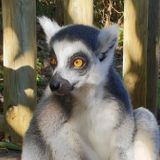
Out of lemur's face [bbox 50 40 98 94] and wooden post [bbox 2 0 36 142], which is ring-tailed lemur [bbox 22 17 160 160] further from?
wooden post [bbox 2 0 36 142]

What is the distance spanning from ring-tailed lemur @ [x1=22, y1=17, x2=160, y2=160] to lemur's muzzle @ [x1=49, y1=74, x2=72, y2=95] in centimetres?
4

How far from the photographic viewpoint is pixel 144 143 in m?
4.58

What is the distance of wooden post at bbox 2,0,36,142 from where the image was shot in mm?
5367

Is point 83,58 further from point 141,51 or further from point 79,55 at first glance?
point 141,51

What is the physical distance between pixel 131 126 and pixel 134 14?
8.00ft

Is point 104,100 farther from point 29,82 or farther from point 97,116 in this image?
point 29,82

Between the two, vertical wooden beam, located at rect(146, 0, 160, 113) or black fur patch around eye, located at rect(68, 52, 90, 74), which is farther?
vertical wooden beam, located at rect(146, 0, 160, 113)

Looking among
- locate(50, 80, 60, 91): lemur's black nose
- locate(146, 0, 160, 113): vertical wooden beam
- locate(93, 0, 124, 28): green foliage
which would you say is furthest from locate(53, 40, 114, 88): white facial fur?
locate(93, 0, 124, 28): green foliage

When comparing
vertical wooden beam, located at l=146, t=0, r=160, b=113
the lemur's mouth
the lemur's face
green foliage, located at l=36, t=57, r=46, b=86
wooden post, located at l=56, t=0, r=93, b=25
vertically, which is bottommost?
green foliage, located at l=36, t=57, r=46, b=86

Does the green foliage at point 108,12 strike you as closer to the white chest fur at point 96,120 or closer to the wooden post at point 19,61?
the wooden post at point 19,61

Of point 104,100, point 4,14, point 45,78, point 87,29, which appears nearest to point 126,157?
point 104,100

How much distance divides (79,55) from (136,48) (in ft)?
8.93

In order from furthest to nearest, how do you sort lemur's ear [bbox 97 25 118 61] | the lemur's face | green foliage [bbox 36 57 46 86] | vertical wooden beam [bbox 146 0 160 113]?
1. green foliage [bbox 36 57 46 86]
2. vertical wooden beam [bbox 146 0 160 113]
3. lemur's ear [bbox 97 25 118 61]
4. the lemur's face

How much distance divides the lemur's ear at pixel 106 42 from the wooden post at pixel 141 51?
2246mm
